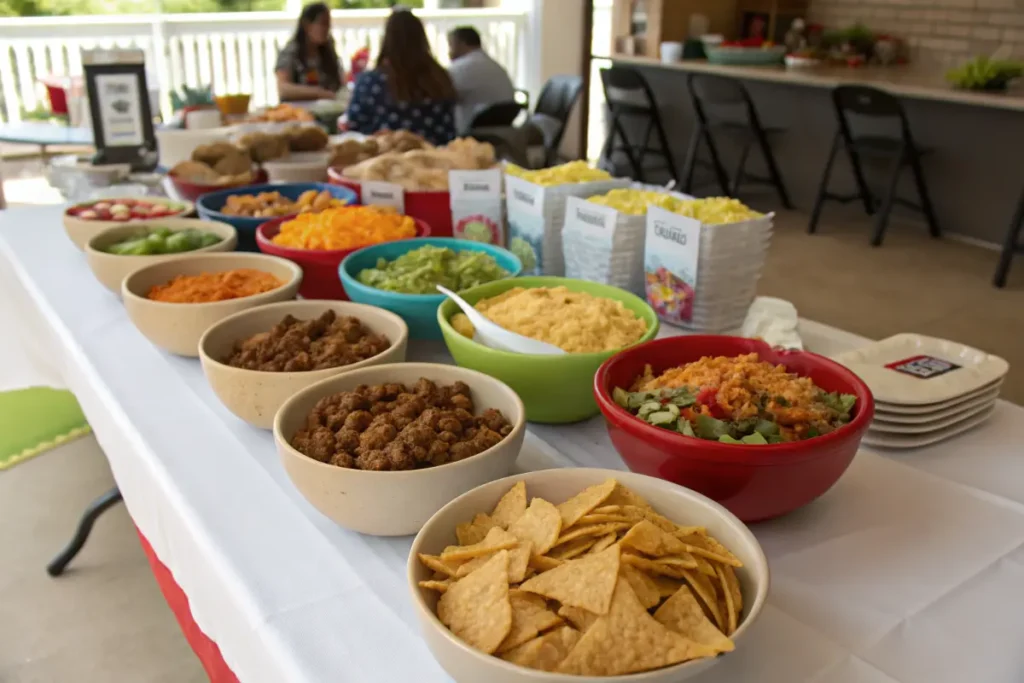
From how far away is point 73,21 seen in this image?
6.58 metres

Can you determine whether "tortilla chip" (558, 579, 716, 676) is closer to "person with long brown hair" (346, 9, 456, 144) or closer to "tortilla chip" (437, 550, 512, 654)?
"tortilla chip" (437, 550, 512, 654)

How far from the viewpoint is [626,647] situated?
60 cm

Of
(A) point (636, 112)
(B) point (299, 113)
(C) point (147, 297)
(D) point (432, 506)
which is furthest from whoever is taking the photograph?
(A) point (636, 112)

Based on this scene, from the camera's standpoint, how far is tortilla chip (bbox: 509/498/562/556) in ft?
2.27

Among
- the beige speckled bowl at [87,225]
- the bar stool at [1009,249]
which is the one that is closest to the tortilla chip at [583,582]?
the beige speckled bowl at [87,225]

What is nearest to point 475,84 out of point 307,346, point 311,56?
point 311,56

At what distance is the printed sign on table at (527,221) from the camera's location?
145cm

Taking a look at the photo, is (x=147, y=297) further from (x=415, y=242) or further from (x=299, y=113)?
(x=299, y=113)

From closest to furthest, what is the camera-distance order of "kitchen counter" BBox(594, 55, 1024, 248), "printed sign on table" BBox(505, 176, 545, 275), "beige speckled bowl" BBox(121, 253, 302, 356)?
1. "beige speckled bowl" BBox(121, 253, 302, 356)
2. "printed sign on table" BBox(505, 176, 545, 275)
3. "kitchen counter" BBox(594, 55, 1024, 248)

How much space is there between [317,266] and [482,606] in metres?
0.88

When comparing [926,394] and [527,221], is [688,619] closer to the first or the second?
[926,394]

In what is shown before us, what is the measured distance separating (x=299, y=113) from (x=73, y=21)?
4.85 meters

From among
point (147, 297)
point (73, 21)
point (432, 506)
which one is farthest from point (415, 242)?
point (73, 21)

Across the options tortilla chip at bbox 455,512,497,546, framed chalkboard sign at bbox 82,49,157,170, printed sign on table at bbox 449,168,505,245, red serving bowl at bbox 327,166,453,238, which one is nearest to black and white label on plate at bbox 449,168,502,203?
printed sign on table at bbox 449,168,505,245
